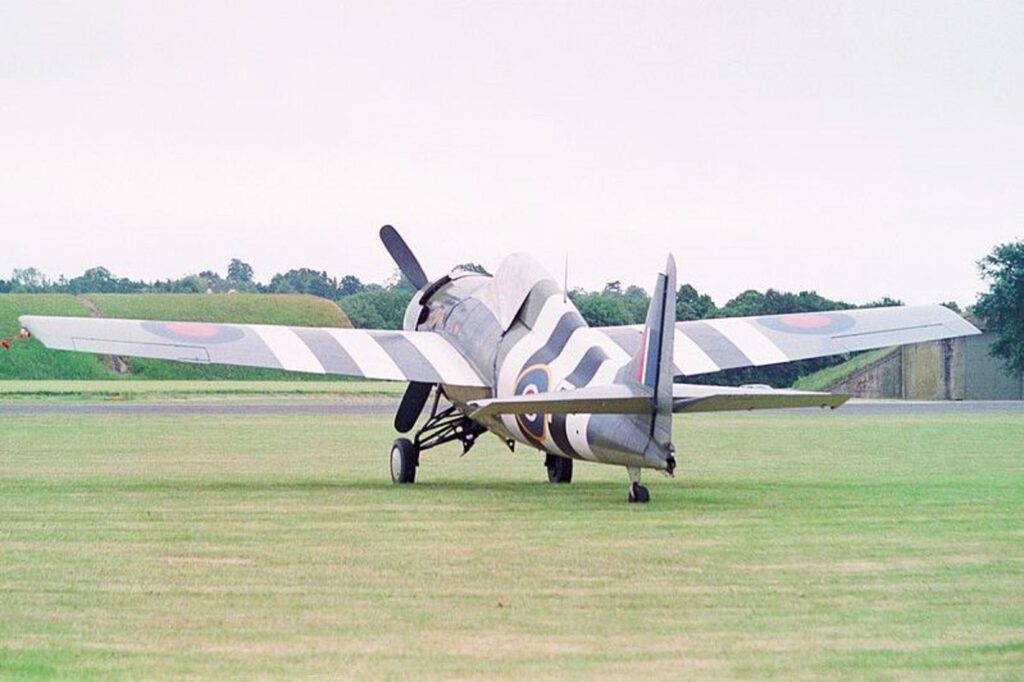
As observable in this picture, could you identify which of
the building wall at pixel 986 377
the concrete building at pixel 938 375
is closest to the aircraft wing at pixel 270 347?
the concrete building at pixel 938 375

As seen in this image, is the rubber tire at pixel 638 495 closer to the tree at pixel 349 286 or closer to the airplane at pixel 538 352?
the airplane at pixel 538 352

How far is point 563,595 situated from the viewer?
1078cm

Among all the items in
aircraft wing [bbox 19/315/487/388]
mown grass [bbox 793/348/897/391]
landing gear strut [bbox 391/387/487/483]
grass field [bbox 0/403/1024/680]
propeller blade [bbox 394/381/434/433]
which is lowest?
grass field [bbox 0/403/1024/680]

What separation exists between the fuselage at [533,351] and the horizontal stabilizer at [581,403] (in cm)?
32

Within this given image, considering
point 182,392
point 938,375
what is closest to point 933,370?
point 938,375

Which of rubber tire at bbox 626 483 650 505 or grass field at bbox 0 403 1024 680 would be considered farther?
rubber tire at bbox 626 483 650 505

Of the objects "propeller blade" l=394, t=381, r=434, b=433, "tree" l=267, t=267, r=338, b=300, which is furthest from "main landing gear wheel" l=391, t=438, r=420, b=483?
"tree" l=267, t=267, r=338, b=300

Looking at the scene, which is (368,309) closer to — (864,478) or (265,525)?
(864,478)

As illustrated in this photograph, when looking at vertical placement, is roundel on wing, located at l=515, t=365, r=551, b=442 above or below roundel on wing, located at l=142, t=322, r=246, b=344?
below

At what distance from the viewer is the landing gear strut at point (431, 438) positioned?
21219 millimetres

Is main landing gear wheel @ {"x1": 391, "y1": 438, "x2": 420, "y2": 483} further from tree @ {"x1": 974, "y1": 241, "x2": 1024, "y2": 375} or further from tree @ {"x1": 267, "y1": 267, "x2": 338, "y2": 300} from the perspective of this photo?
tree @ {"x1": 267, "y1": 267, "x2": 338, "y2": 300}

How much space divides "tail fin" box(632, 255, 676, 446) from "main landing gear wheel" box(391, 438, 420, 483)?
5409 millimetres

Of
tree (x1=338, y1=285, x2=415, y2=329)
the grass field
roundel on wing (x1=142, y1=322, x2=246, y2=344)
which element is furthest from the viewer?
tree (x1=338, y1=285, x2=415, y2=329)

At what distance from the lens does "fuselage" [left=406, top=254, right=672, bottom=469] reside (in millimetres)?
16922
